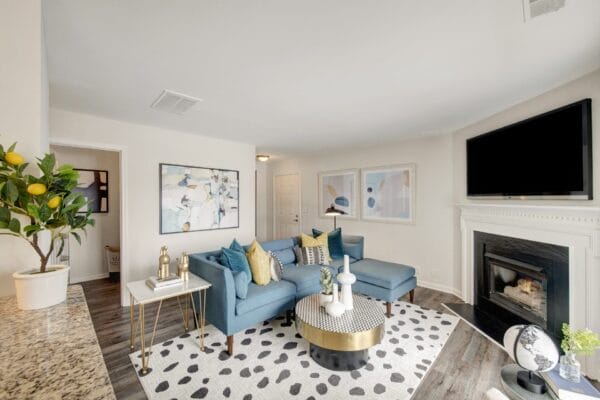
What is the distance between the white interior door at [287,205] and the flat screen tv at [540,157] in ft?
11.7

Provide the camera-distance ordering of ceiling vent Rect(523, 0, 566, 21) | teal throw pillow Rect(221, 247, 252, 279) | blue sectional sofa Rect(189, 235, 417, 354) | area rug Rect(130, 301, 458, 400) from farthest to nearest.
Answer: teal throw pillow Rect(221, 247, 252, 279)
blue sectional sofa Rect(189, 235, 417, 354)
area rug Rect(130, 301, 458, 400)
ceiling vent Rect(523, 0, 566, 21)

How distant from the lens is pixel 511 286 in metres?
2.88

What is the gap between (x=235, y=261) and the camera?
2664 mm

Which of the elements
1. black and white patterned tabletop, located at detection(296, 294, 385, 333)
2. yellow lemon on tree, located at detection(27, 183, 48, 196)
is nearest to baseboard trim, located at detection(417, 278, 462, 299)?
black and white patterned tabletop, located at detection(296, 294, 385, 333)

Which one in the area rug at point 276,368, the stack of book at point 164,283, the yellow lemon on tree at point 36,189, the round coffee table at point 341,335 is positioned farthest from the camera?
the stack of book at point 164,283

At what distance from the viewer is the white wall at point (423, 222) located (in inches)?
151

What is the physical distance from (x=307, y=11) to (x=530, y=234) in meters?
2.89

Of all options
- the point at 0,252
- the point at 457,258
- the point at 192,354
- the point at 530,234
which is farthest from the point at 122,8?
the point at 457,258

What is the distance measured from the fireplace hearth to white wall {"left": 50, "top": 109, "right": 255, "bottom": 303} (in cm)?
376

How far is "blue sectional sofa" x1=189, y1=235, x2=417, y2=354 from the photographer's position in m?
2.31

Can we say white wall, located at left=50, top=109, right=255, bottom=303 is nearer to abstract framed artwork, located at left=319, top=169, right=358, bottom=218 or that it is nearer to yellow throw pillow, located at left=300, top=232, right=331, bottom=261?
yellow throw pillow, located at left=300, top=232, right=331, bottom=261

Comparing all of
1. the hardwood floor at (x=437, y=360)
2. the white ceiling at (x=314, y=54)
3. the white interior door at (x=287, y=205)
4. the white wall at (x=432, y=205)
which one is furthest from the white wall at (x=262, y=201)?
the white ceiling at (x=314, y=54)

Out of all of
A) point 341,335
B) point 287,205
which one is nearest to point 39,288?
point 341,335

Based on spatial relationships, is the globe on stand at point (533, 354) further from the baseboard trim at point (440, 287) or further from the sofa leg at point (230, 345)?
the baseboard trim at point (440, 287)
